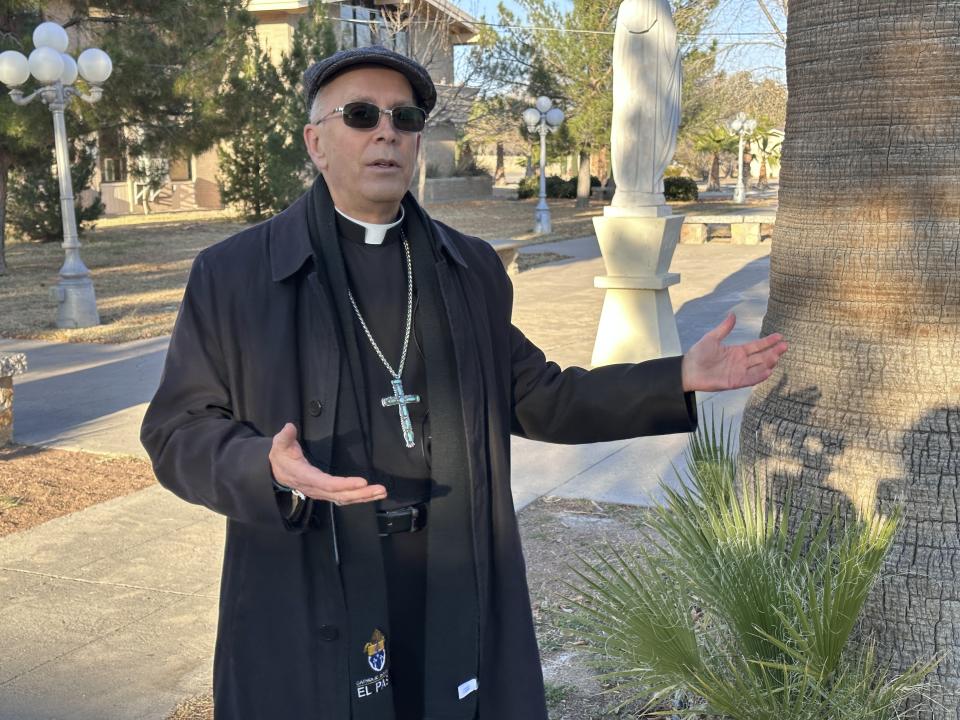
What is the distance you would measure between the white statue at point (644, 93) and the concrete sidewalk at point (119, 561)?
1888 mm

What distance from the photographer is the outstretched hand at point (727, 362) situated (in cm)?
235

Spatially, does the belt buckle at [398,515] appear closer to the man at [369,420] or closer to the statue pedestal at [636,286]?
the man at [369,420]

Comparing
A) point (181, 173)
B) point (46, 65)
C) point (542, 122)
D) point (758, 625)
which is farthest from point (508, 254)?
point (181, 173)

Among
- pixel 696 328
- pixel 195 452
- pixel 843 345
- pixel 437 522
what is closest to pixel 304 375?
pixel 195 452

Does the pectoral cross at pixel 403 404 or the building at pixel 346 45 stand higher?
the building at pixel 346 45

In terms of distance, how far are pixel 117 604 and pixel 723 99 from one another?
33454 mm

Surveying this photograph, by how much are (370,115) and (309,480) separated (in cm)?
85

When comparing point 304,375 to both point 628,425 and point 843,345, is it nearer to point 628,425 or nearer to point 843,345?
point 628,425

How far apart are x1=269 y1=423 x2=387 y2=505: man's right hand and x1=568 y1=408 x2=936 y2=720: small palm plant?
1.10m

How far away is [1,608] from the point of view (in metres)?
4.52

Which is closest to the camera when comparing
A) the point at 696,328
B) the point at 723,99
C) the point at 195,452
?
the point at 195,452

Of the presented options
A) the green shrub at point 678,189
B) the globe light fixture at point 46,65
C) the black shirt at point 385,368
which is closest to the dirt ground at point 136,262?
the globe light fixture at point 46,65

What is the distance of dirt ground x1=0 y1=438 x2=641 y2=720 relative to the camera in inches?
141

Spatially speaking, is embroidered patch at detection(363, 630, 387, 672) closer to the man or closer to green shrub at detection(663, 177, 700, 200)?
the man
